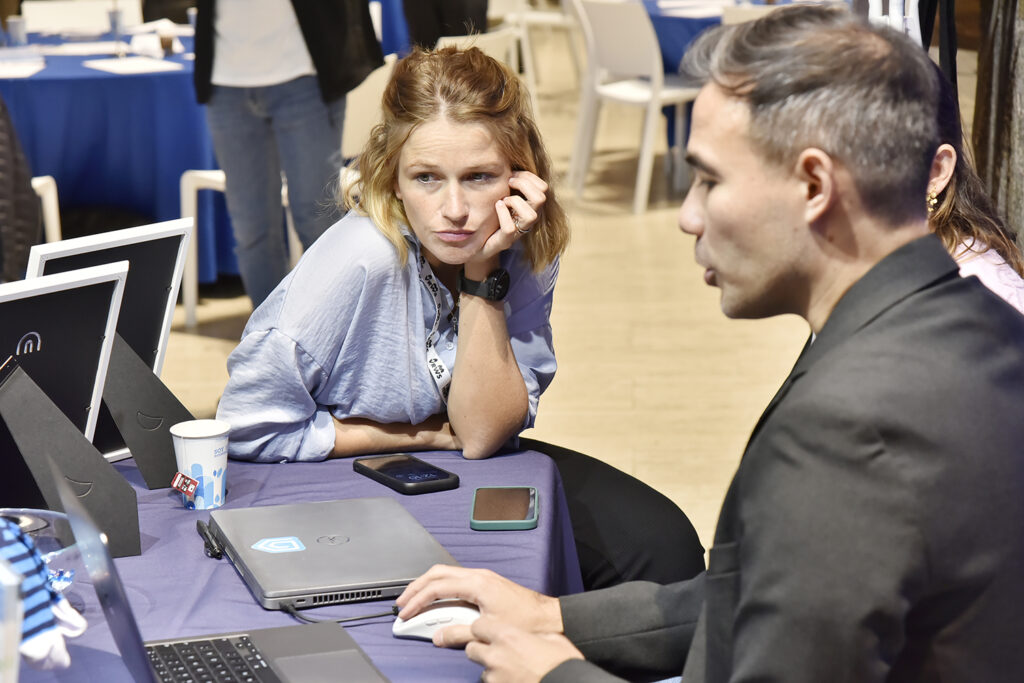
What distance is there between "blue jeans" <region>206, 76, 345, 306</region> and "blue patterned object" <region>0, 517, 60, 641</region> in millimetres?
2763

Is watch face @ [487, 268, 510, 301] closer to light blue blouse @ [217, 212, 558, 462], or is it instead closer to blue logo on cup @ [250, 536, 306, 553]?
light blue blouse @ [217, 212, 558, 462]

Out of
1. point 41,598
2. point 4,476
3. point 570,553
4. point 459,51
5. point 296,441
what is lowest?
point 570,553

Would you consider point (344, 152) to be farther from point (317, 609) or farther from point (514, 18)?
point (514, 18)

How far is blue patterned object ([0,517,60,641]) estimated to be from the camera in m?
0.94

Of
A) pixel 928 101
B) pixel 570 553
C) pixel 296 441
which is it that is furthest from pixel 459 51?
pixel 928 101

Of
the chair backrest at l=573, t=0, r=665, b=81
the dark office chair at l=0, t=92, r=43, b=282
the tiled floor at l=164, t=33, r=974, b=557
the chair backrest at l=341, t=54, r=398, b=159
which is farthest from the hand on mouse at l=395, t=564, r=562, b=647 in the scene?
the chair backrest at l=573, t=0, r=665, b=81

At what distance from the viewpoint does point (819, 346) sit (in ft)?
3.31

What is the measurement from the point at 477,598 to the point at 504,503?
0.33m

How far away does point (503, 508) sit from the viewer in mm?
1593

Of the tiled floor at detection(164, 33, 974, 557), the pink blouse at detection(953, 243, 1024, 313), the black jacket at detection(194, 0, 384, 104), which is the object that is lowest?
the tiled floor at detection(164, 33, 974, 557)

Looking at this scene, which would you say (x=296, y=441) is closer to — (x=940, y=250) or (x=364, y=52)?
(x=940, y=250)

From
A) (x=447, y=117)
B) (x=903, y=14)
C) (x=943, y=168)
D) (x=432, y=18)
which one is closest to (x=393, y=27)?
(x=432, y=18)

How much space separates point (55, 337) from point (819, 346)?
36.8 inches

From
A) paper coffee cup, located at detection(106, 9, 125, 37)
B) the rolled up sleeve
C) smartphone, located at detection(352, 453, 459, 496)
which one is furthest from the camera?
paper coffee cup, located at detection(106, 9, 125, 37)
